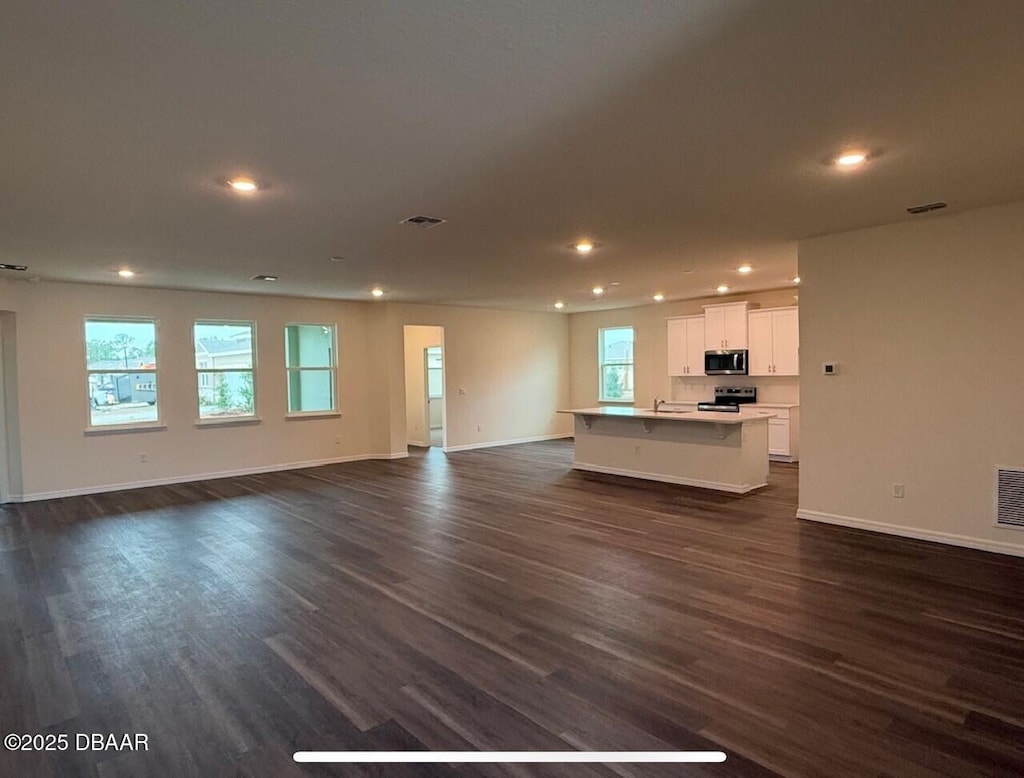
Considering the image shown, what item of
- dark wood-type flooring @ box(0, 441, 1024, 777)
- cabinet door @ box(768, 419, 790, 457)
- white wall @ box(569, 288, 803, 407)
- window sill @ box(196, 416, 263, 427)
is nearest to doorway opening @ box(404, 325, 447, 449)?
white wall @ box(569, 288, 803, 407)

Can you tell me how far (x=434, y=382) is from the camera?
12.1m

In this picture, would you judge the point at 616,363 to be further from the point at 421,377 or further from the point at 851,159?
the point at 851,159

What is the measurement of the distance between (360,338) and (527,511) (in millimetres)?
5061

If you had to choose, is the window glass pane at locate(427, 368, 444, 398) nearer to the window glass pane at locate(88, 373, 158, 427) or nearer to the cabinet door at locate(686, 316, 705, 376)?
the cabinet door at locate(686, 316, 705, 376)

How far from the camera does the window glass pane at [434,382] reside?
1183 cm

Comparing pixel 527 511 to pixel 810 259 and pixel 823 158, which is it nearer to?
pixel 810 259

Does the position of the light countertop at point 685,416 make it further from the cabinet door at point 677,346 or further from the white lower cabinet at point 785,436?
the cabinet door at point 677,346

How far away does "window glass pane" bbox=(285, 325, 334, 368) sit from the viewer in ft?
29.5

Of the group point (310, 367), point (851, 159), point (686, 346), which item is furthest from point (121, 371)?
point (686, 346)

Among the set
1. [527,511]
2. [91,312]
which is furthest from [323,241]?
[91,312]

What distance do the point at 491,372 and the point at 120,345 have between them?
584 centimetres

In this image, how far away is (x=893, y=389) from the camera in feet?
15.6

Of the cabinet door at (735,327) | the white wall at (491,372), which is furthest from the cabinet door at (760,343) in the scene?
the white wall at (491,372)

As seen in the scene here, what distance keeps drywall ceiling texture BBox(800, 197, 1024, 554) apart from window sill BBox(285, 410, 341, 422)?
688 cm
